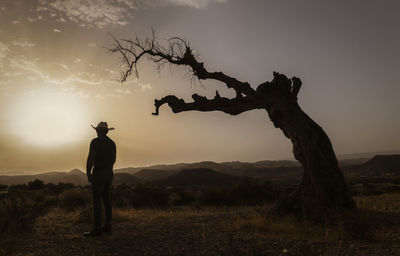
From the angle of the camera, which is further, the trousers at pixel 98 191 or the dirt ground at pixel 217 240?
the trousers at pixel 98 191

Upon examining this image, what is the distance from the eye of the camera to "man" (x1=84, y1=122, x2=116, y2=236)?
269 inches

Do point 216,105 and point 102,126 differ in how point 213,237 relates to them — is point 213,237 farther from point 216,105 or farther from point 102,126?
point 216,105

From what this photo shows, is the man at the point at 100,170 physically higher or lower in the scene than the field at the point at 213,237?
higher

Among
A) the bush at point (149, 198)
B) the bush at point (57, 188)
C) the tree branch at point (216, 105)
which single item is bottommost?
the bush at point (149, 198)

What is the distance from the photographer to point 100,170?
7.00m

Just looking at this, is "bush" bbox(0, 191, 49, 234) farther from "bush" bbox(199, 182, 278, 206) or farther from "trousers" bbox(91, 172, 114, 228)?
"bush" bbox(199, 182, 278, 206)

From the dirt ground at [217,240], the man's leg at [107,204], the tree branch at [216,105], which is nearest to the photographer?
the dirt ground at [217,240]

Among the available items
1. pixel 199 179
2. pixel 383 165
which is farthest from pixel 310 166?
pixel 383 165

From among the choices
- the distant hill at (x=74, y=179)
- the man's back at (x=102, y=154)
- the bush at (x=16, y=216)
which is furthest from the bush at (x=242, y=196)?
the distant hill at (x=74, y=179)

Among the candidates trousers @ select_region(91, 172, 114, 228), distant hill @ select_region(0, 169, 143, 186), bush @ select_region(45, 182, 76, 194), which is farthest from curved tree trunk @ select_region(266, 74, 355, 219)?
distant hill @ select_region(0, 169, 143, 186)

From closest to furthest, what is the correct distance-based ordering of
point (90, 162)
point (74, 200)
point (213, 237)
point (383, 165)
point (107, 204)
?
point (213, 237), point (90, 162), point (107, 204), point (74, 200), point (383, 165)

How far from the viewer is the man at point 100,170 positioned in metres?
6.84

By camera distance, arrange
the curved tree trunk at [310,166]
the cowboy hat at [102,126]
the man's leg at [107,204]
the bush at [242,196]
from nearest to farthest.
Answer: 1. the man's leg at [107,204]
2. the cowboy hat at [102,126]
3. the curved tree trunk at [310,166]
4. the bush at [242,196]

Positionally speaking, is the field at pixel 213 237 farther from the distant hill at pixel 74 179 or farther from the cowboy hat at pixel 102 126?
the distant hill at pixel 74 179
